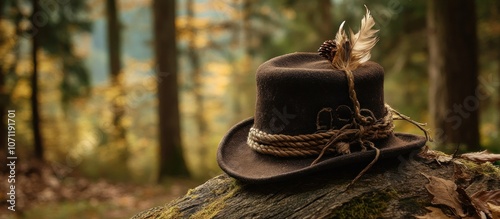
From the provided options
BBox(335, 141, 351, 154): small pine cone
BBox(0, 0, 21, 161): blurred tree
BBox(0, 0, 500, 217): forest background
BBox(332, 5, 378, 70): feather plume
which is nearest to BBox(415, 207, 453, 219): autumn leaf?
BBox(335, 141, 351, 154): small pine cone

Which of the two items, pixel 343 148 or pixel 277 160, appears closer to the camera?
pixel 343 148

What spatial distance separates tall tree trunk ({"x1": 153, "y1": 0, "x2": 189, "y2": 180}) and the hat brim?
7325mm

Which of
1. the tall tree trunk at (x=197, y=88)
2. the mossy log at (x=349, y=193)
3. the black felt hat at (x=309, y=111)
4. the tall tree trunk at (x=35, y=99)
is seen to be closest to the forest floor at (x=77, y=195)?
the tall tree trunk at (x=35, y=99)

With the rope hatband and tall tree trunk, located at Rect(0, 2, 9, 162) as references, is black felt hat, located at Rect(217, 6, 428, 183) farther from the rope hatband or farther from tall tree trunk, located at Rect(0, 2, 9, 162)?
tall tree trunk, located at Rect(0, 2, 9, 162)

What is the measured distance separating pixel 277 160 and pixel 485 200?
81 cm

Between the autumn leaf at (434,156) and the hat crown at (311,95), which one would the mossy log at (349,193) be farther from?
the hat crown at (311,95)

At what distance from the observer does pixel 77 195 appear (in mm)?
8836

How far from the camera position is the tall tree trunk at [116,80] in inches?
497

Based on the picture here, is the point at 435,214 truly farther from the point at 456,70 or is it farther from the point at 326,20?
the point at 326,20

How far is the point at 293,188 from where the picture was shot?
1935mm

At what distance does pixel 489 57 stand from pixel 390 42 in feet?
7.58

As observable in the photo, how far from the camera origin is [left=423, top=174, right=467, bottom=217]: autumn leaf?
1.83 meters

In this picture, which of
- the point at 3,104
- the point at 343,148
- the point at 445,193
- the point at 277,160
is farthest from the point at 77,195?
the point at 445,193

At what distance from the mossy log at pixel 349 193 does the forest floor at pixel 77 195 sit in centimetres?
528
